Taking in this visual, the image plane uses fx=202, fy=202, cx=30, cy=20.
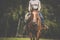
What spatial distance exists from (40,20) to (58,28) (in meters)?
0.33

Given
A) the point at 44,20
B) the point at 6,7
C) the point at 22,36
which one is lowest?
the point at 22,36

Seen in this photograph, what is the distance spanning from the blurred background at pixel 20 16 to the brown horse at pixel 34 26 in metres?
0.09

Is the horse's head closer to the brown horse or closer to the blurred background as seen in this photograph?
the brown horse

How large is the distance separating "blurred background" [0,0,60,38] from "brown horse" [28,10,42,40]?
9 cm

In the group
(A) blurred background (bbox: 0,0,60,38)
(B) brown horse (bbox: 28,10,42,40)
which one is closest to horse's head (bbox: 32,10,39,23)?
(B) brown horse (bbox: 28,10,42,40)

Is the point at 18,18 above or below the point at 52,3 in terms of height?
below

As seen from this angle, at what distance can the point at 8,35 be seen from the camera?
10.9 ft

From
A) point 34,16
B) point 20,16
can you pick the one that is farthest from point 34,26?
point 20,16

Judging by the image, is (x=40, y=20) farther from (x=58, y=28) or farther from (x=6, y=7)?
(x=6, y=7)

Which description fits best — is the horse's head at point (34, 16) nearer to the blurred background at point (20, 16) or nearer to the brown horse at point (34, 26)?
the brown horse at point (34, 26)

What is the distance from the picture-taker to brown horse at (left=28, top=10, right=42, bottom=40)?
332 centimetres

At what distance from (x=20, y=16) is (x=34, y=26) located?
29cm

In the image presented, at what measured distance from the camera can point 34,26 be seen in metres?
3.33

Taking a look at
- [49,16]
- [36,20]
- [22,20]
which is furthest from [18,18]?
[49,16]
